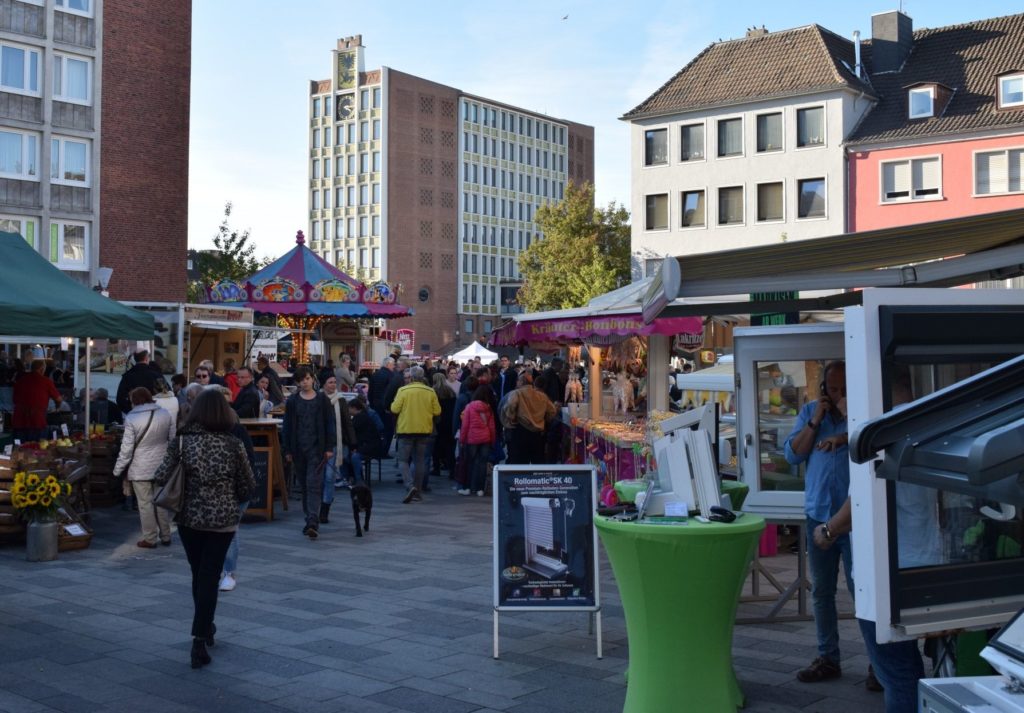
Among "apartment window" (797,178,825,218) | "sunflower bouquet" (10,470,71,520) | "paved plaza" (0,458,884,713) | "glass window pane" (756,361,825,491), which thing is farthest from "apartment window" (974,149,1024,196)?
"sunflower bouquet" (10,470,71,520)

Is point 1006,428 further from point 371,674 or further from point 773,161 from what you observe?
point 773,161

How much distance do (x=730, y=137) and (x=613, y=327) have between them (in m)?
33.5

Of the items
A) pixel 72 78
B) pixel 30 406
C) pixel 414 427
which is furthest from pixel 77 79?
pixel 414 427

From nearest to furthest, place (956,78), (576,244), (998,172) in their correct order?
(998,172) < (956,78) < (576,244)

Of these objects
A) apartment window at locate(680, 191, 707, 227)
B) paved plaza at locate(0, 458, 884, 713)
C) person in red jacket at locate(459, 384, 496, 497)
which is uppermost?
apartment window at locate(680, 191, 707, 227)

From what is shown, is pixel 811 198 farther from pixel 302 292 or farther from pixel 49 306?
pixel 49 306

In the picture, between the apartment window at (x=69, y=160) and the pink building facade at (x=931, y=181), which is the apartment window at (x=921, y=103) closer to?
the pink building facade at (x=931, y=181)

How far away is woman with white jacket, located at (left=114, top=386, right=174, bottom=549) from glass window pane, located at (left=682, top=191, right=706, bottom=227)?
119ft

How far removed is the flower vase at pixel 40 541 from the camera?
421 inches

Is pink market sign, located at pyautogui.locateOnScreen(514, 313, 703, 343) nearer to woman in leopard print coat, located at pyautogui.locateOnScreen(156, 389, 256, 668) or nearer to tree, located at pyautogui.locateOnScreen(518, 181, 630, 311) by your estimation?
woman in leopard print coat, located at pyautogui.locateOnScreen(156, 389, 256, 668)

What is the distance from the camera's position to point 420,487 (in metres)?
16.0

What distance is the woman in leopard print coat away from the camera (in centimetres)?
707

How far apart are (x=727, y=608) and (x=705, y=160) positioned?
41050 mm

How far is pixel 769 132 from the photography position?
144 feet
